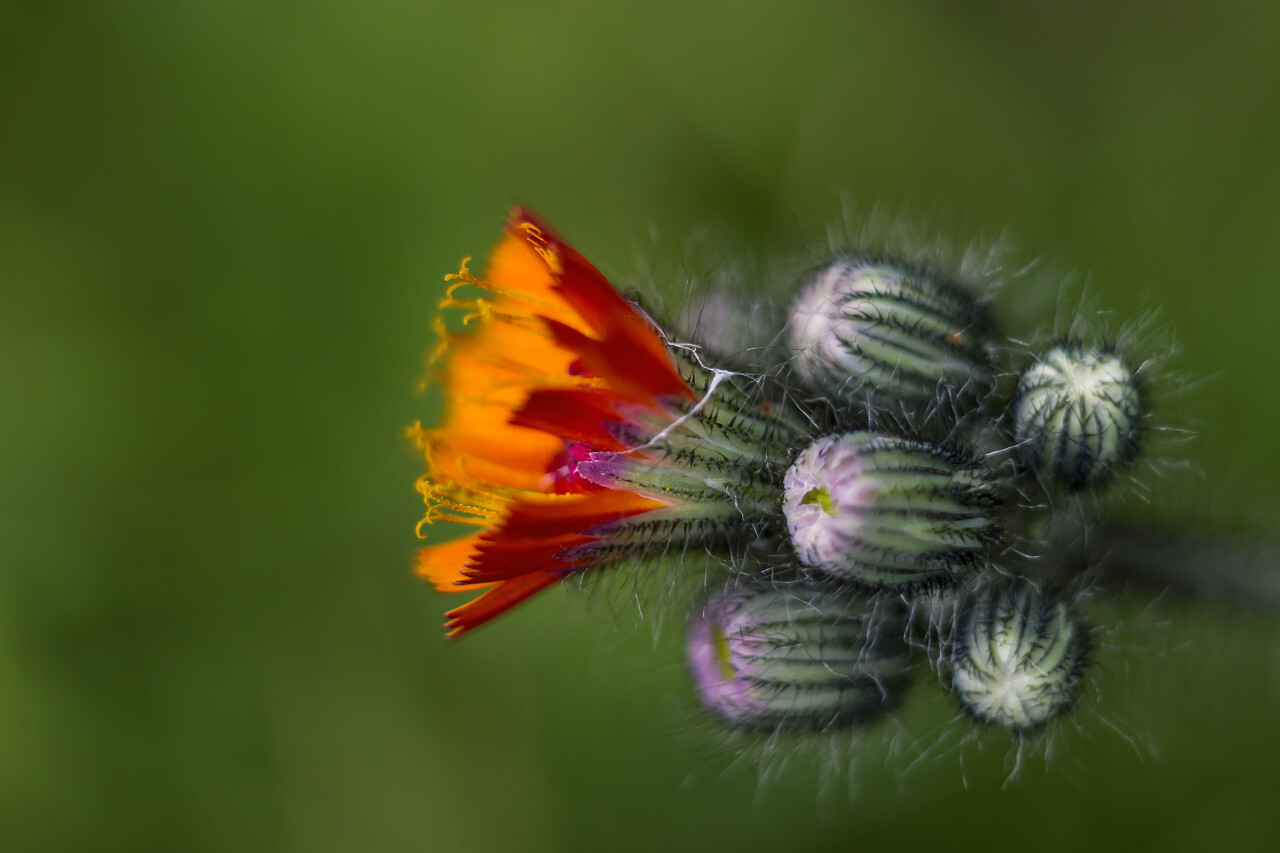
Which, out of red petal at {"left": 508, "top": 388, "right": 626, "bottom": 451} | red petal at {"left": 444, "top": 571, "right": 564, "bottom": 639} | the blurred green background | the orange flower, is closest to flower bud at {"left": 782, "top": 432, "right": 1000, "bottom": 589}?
the orange flower

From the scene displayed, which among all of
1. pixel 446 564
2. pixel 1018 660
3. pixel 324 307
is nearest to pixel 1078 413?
pixel 1018 660

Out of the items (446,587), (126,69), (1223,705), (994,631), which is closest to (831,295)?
(994,631)

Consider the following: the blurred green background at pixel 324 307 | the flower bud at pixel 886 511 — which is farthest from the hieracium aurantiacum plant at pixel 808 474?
the blurred green background at pixel 324 307

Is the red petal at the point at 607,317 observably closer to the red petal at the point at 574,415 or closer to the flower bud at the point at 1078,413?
the red petal at the point at 574,415

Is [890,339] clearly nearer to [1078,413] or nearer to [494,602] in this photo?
[1078,413]

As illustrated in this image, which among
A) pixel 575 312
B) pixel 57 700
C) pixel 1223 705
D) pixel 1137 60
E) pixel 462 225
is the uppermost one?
pixel 1137 60

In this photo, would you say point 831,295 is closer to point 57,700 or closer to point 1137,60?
point 1137,60

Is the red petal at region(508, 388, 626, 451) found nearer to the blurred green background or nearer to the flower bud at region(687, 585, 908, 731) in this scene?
the flower bud at region(687, 585, 908, 731)
